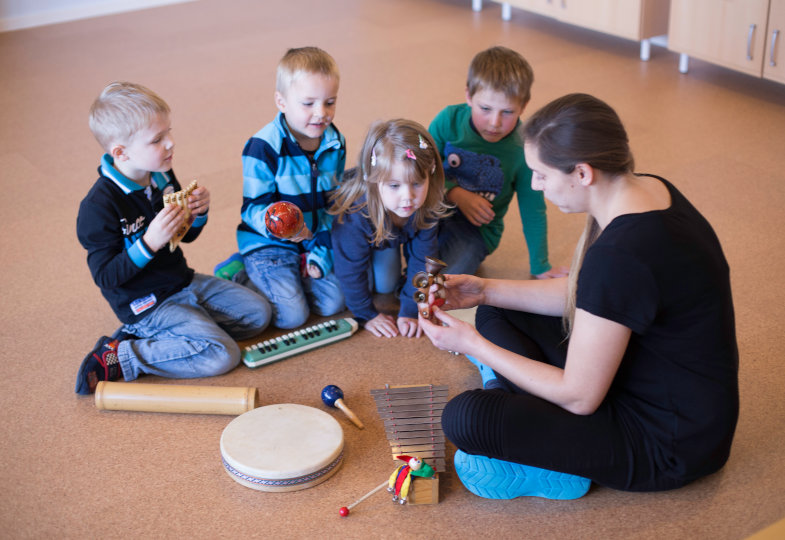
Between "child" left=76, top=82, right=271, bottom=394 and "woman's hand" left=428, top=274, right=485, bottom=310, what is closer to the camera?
"woman's hand" left=428, top=274, right=485, bottom=310

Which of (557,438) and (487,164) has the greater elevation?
(487,164)

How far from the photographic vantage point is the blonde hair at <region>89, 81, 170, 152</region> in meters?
2.28

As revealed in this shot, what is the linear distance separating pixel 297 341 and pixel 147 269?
0.51 meters

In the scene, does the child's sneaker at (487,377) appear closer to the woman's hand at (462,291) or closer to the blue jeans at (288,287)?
the woman's hand at (462,291)

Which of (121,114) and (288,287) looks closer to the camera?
(121,114)

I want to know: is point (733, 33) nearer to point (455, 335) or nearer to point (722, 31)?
point (722, 31)

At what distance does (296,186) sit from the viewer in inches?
103

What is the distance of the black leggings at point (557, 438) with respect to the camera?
183 cm

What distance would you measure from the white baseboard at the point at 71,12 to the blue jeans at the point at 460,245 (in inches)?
185

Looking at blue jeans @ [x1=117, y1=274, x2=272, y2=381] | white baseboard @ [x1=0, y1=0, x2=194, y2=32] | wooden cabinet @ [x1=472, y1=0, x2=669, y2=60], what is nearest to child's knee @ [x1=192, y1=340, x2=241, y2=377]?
Result: blue jeans @ [x1=117, y1=274, x2=272, y2=381]

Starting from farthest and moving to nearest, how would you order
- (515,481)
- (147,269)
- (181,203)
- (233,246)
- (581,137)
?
(233,246) < (147,269) < (181,203) < (515,481) < (581,137)

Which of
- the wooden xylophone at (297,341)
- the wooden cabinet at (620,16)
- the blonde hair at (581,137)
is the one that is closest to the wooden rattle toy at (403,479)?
the wooden xylophone at (297,341)

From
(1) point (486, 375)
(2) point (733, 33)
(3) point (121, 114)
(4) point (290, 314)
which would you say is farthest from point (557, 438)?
(2) point (733, 33)

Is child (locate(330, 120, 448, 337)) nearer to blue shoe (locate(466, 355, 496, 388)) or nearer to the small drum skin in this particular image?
blue shoe (locate(466, 355, 496, 388))
